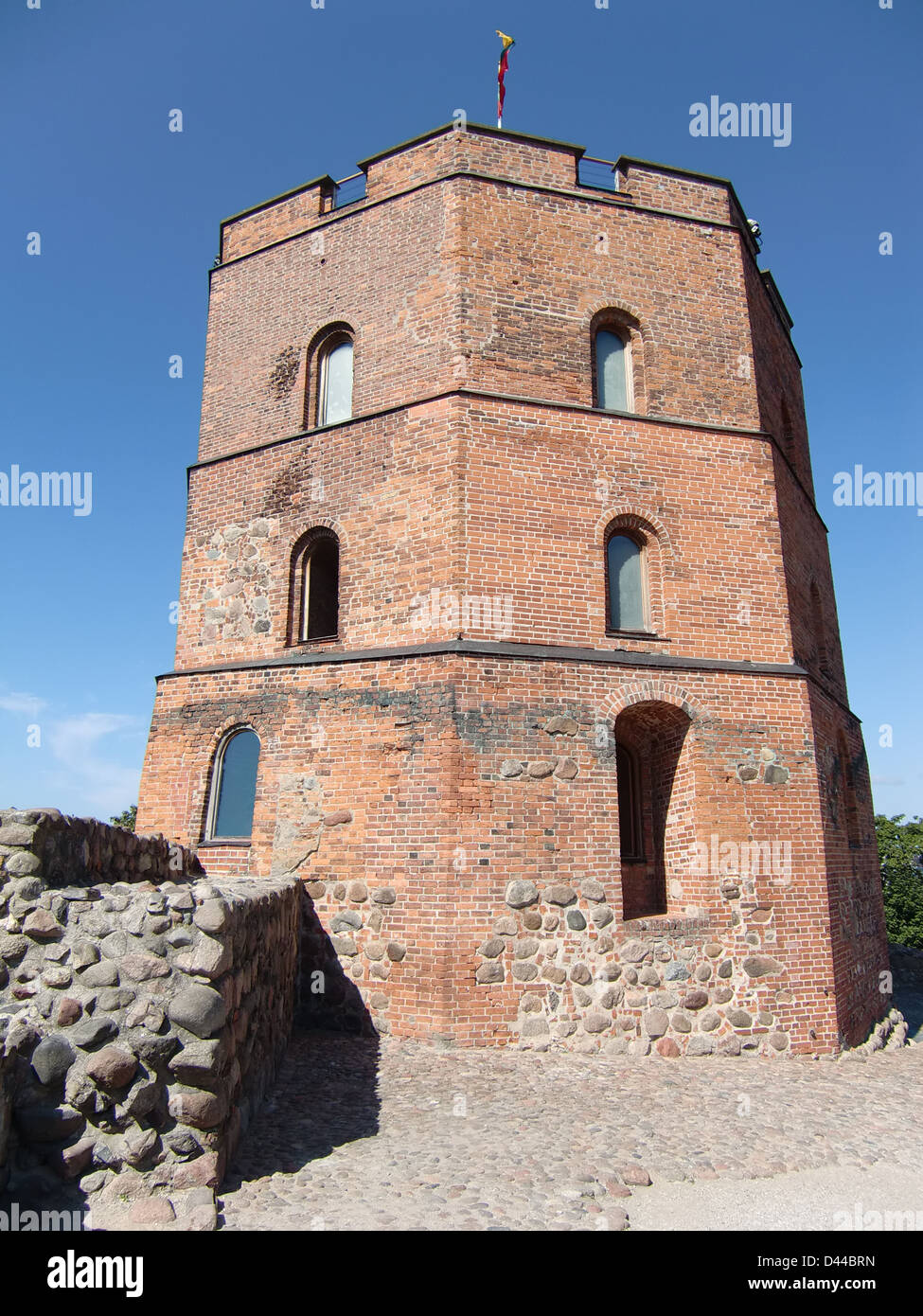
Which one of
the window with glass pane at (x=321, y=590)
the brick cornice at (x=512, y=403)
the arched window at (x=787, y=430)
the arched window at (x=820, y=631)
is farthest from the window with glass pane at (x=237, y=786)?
the arched window at (x=787, y=430)

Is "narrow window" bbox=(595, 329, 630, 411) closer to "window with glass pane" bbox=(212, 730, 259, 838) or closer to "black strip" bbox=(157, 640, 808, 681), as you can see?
"black strip" bbox=(157, 640, 808, 681)

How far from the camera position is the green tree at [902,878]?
27.9 m

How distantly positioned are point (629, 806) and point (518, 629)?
2777 mm

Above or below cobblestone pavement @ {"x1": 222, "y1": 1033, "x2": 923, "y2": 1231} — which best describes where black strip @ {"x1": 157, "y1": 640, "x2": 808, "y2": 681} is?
above

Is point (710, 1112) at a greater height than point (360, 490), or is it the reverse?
point (360, 490)

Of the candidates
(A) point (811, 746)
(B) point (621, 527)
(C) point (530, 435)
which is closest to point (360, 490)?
(C) point (530, 435)

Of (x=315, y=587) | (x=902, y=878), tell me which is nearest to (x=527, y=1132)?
(x=315, y=587)

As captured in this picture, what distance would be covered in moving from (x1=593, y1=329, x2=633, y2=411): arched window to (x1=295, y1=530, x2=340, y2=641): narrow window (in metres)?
3.94

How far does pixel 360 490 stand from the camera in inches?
398

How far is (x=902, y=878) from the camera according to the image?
1181 inches

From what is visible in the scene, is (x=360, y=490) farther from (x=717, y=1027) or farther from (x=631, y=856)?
(x=717, y=1027)

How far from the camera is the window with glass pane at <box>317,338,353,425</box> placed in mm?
11062

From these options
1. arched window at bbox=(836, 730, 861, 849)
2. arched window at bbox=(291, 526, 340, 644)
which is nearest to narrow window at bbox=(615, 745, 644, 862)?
arched window at bbox=(836, 730, 861, 849)

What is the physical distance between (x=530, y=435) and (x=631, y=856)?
5132mm
